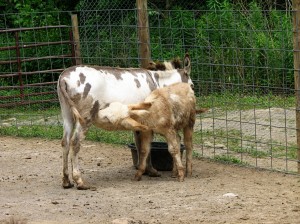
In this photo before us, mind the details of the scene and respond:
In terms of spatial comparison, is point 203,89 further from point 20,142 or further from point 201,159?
point 20,142

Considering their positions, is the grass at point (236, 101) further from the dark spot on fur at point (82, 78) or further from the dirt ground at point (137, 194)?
the dark spot on fur at point (82, 78)

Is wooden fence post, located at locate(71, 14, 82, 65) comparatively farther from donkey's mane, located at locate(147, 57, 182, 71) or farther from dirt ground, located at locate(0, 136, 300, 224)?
donkey's mane, located at locate(147, 57, 182, 71)

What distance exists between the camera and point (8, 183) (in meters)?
9.53

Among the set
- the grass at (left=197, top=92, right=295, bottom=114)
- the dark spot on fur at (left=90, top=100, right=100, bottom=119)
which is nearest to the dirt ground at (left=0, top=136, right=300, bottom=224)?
the dark spot on fur at (left=90, top=100, right=100, bottom=119)

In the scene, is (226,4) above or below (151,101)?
above

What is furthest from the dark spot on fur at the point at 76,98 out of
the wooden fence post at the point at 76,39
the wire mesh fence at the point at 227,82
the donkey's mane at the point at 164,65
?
the wooden fence post at the point at 76,39

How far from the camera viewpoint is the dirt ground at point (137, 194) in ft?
25.3

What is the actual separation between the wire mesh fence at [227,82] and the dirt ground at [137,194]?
73 cm

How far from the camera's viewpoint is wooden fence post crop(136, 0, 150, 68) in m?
11.1

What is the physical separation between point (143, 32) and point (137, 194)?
3184mm

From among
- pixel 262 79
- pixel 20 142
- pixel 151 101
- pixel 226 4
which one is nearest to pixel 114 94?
pixel 151 101

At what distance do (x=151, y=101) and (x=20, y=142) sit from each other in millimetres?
3490

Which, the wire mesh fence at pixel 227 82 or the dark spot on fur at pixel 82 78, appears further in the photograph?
the wire mesh fence at pixel 227 82

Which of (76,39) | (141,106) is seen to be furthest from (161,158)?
(76,39)
